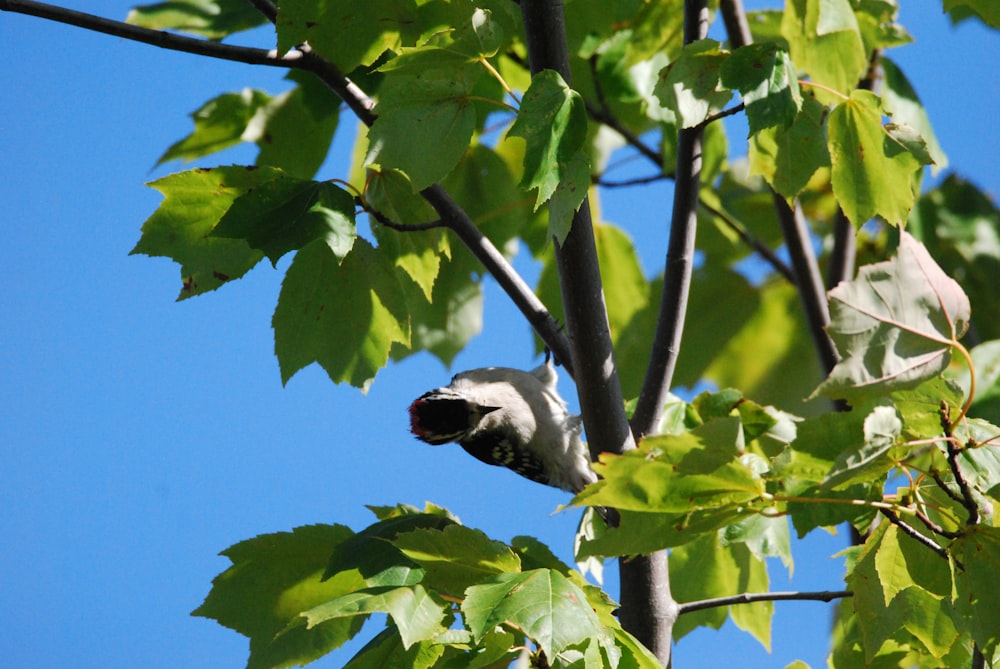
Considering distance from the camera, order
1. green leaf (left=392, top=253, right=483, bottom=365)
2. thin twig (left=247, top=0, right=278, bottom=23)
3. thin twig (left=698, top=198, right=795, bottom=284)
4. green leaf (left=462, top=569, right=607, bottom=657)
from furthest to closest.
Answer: thin twig (left=698, top=198, right=795, bottom=284)
green leaf (left=392, top=253, right=483, bottom=365)
thin twig (left=247, top=0, right=278, bottom=23)
green leaf (left=462, top=569, right=607, bottom=657)

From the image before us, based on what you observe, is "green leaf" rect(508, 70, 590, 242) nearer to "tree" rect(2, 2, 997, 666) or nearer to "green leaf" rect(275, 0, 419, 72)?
"tree" rect(2, 2, 997, 666)

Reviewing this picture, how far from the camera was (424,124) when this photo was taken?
1.67 metres

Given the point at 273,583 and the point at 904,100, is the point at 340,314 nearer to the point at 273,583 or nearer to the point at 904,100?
the point at 273,583

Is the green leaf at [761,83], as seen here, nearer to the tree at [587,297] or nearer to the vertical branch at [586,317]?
the tree at [587,297]

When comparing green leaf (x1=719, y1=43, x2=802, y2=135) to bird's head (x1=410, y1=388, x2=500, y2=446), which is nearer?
green leaf (x1=719, y1=43, x2=802, y2=135)

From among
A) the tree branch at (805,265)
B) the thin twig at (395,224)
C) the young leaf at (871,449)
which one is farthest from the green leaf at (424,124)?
the tree branch at (805,265)

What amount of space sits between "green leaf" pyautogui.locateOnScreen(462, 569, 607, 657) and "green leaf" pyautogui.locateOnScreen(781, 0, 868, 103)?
4.84ft

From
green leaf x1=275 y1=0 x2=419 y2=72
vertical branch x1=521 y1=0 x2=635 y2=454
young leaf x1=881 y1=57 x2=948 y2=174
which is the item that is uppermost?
young leaf x1=881 y1=57 x2=948 y2=174

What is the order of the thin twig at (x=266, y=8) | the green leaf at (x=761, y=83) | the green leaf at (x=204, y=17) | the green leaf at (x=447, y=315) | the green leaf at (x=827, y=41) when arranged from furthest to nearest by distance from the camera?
the green leaf at (x=447, y=315) → the green leaf at (x=204, y=17) → the green leaf at (x=827, y=41) → the thin twig at (x=266, y=8) → the green leaf at (x=761, y=83)

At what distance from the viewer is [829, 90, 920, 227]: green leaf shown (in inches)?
73.7

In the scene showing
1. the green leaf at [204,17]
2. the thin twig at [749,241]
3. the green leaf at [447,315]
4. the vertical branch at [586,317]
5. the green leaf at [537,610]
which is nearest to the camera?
the green leaf at [537,610]

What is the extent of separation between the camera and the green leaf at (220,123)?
2584 mm

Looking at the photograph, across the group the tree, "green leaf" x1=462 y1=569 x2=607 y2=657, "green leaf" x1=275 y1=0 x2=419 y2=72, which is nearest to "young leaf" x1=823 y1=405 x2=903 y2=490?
the tree

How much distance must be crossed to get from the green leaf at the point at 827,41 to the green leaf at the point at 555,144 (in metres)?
0.92
